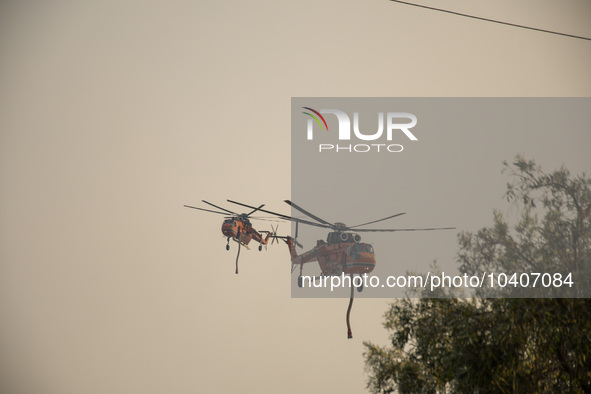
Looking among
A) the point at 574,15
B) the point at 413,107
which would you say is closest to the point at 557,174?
the point at 413,107

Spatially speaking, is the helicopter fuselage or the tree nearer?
the tree

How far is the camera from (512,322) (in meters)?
11.9

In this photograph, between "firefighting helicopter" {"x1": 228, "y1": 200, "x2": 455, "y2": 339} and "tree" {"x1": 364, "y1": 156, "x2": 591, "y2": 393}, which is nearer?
"tree" {"x1": 364, "y1": 156, "x2": 591, "y2": 393}

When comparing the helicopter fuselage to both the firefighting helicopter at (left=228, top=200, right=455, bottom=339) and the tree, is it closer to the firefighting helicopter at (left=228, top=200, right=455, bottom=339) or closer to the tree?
the firefighting helicopter at (left=228, top=200, right=455, bottom=339)

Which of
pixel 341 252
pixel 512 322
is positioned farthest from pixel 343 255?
pixel 512 322

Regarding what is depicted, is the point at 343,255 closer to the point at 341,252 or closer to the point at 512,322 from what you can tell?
the point at 341,252

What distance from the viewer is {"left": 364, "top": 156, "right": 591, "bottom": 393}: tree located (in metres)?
11.8

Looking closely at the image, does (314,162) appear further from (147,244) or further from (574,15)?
(574,15)

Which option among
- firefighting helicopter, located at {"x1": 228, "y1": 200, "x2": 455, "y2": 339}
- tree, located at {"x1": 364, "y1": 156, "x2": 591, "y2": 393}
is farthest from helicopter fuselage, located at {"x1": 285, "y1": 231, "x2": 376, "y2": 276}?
tree, located at {"x1": 364, "y1": 156, "x2": 591, "y2": 393}

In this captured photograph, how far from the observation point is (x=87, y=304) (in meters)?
137

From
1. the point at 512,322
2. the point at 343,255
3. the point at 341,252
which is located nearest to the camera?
the point at 512,322

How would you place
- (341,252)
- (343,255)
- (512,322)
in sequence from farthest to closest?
(341,252), (343,255), (512,322)

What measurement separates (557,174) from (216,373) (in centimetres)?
9895

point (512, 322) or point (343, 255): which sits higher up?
point (343, 255)
